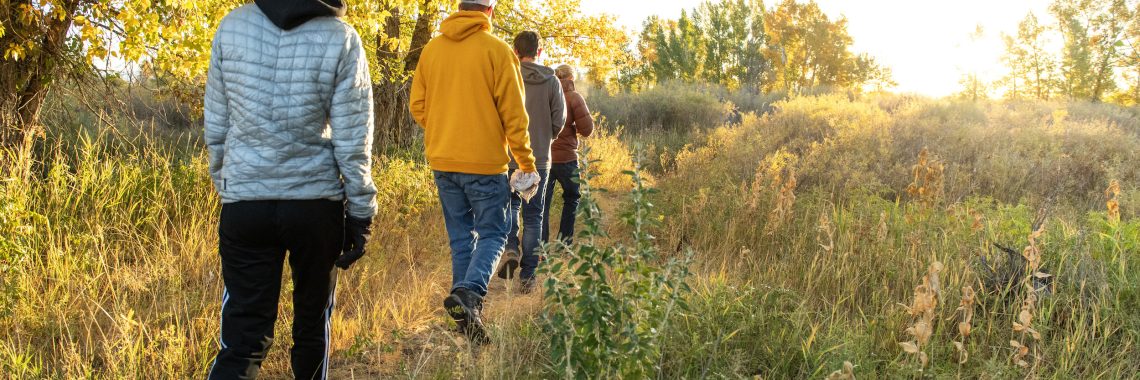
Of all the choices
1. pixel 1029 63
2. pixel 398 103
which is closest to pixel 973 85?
pixel 1029 63

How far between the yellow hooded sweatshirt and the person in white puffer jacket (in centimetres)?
107

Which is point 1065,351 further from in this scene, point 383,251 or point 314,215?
point 383,251

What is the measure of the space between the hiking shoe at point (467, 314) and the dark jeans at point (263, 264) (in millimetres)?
897

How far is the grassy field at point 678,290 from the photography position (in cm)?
296

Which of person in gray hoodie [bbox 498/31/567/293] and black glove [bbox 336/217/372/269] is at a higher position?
person in gray hoodie [bbox 498/31/567/293]

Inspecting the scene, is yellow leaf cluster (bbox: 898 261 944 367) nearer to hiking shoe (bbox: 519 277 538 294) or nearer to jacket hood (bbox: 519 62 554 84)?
jacket hood (bbox: 519 62 554 84)

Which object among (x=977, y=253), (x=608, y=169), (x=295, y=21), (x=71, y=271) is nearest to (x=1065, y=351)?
(x=977, y=253)

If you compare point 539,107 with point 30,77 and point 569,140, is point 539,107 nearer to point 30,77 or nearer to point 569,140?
point 569,140

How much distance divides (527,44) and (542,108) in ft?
1.37

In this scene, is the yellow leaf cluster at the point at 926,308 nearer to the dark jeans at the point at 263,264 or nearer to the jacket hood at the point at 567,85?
the dark jeans at the point at 263,264

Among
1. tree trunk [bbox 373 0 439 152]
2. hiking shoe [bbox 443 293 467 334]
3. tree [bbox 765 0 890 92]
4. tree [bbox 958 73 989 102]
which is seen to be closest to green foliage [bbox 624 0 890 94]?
tree [bbox 765 0 890 92]

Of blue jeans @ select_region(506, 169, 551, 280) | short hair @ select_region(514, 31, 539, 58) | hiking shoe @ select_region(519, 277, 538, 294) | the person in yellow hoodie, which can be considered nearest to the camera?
the person in yellow hoodie

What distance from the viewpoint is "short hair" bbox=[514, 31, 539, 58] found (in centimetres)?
450

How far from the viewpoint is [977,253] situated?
433cm
